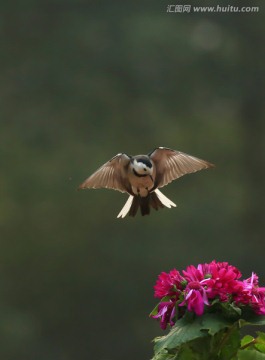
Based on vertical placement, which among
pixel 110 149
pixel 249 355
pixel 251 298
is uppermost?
pixel 251 298

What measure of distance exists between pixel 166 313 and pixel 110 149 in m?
7.63

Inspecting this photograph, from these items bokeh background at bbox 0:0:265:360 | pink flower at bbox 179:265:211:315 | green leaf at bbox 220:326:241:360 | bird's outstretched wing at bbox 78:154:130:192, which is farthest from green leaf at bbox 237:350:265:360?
bokeh background at bbox 0:0:265:360

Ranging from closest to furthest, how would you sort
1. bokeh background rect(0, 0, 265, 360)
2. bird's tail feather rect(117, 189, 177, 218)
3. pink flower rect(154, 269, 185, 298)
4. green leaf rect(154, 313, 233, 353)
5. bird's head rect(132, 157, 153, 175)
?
green leaf rect(154, 313, 233, 353) < pink flower rect(154, 269, 185, 298) < bird's head rect(132, 157, 153, 175) < bird's tail feather rect(117, 189, 177, 218) < bokeh background rect(0, 0, 265, 360)

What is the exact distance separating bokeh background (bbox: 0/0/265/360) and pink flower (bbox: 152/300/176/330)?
279 inches

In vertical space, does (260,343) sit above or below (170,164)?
below

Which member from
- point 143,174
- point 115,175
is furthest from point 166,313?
point 115,175

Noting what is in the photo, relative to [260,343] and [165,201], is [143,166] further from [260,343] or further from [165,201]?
[260,343]

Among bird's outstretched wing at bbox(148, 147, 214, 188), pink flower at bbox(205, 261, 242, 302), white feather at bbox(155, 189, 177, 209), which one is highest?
bird's outstretched wing at bbox(148, 147, 214, 188)

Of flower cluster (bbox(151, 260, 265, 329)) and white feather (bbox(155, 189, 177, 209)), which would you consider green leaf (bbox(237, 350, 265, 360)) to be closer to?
flower cluster (bbox(151, 260, 265, 329))

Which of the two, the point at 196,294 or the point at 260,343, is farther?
the point at 260,343

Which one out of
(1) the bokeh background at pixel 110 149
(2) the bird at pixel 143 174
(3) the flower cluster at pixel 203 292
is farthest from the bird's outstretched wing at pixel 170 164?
(1) the bokeh background at pixel 110 149

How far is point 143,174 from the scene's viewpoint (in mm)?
2707

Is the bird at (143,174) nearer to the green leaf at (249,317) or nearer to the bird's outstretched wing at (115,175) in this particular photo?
the bird's outstretched wing at (115,175)

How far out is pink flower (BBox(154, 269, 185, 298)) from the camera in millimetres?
1919
